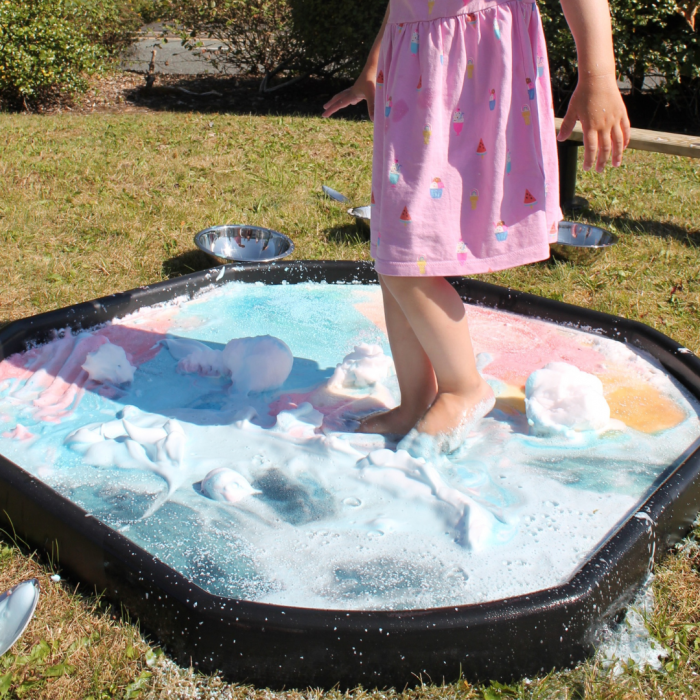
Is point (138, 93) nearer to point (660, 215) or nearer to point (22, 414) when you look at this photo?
point (660, 215)

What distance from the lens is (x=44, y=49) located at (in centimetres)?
714

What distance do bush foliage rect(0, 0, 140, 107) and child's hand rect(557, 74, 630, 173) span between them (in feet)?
22.4

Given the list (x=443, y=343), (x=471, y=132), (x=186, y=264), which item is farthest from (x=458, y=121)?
(x=186, y=264)

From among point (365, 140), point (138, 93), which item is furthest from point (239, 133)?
point (138, 93)

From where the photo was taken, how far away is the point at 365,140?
5.94 meters

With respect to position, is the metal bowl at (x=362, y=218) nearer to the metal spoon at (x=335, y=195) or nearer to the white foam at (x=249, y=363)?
the metal spoon at (x=335, y=195)

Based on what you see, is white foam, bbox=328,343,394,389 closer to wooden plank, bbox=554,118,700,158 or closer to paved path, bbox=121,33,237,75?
wooden plank, bbox=554,118,700,158

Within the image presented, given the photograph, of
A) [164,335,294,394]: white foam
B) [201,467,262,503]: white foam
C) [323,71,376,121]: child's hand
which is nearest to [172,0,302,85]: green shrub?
[323,71,376,121]: child's hand

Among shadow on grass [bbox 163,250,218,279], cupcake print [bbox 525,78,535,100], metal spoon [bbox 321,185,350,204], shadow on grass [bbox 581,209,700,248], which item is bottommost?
shadow on grass [bbox 163,250,218,279]

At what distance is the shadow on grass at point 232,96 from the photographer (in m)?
7.81

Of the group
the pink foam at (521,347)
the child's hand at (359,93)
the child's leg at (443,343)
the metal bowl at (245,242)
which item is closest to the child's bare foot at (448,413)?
the child's leg at (443,343)

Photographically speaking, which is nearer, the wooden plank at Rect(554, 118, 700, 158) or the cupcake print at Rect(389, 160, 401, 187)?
the cupcake print at Rect(389, 160, 401, 187)

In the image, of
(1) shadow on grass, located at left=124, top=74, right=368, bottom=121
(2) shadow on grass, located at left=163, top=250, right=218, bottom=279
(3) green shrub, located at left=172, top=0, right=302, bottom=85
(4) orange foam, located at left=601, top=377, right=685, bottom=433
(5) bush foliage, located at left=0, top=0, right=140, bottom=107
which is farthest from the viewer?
(3) green shrub, located at left=172, top=0, right=302, bottom=85

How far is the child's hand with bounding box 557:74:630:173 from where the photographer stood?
1.60 m
